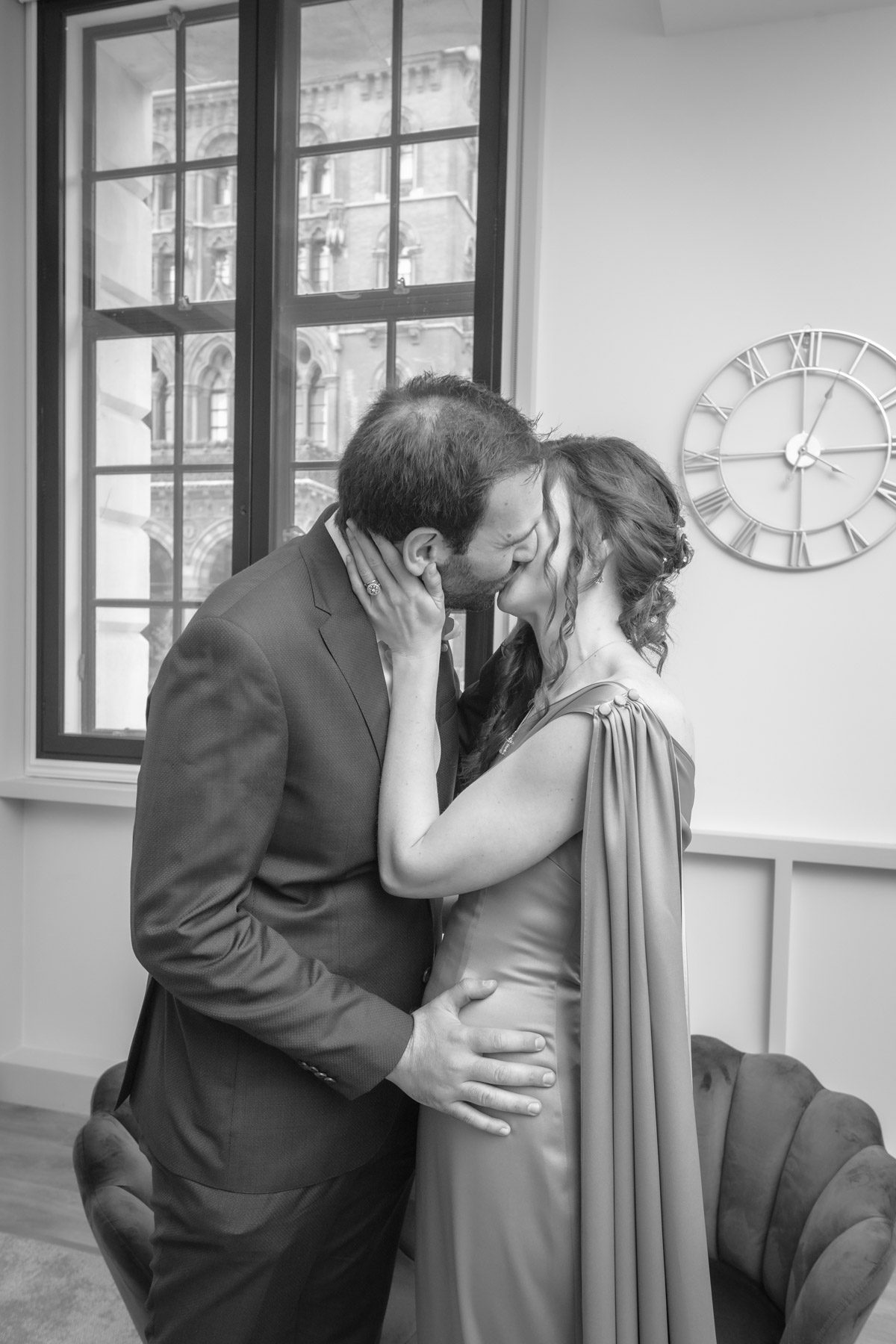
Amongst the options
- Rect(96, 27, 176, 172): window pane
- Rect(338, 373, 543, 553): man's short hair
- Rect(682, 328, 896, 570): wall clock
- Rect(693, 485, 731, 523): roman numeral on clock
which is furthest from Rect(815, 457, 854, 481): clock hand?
Rect(96, 27, 176, 172): window pane

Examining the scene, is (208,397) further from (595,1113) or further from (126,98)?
(595,1113)

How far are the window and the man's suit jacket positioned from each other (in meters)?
1.59

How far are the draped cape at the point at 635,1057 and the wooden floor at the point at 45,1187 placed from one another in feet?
4.15

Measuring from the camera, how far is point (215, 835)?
1.14 meters

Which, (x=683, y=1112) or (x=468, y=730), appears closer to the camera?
(x=683, y=1112)

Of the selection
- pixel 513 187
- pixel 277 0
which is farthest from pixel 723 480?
pixel 277 0

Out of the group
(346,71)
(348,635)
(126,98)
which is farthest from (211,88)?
(348,635)

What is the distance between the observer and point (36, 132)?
3203 mm

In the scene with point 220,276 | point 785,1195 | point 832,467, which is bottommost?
point 785,1195

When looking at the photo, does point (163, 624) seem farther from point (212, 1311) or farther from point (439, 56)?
point (212, 1311)

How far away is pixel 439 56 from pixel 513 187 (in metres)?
0.52

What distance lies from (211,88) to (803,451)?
2119 mm

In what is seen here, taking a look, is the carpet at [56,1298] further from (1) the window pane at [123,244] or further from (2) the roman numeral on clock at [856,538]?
(1) the window pane at [123,244]

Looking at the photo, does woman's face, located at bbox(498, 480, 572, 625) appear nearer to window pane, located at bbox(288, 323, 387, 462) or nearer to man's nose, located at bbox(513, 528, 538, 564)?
man's nose, located at bbox(513, 528, 538, 564)
